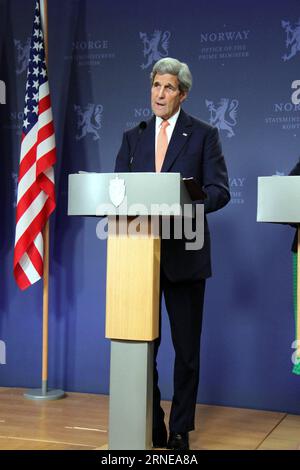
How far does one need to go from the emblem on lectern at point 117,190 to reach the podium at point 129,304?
0.03 meters

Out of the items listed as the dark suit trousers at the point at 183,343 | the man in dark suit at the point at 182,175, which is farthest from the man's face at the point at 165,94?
the dark suit trousers at the point at 183,343

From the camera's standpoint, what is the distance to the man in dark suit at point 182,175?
302 centimetres

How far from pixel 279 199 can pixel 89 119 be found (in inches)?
87.6

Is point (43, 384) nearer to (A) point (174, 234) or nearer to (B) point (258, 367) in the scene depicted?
(B) point (258, 367)

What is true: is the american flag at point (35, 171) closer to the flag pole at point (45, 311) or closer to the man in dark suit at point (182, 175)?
the flag pole at point (45, 311)

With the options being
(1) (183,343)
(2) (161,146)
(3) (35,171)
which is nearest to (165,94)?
(2) (161,146)

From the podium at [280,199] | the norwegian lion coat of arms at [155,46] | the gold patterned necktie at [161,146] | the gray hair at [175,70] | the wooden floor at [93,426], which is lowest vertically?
the wooden floor at [93,426]

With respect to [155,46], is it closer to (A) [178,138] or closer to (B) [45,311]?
(A) [178,138]

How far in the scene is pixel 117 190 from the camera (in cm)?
251

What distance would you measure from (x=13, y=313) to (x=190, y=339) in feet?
6.61

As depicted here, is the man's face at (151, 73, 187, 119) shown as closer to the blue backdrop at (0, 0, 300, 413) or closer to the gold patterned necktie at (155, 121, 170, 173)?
the gold patterned necktie at (155, 121, 170, 173)

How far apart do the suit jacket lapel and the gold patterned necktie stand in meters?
0.03

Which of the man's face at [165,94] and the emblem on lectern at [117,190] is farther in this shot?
the man's face at [165,94]
